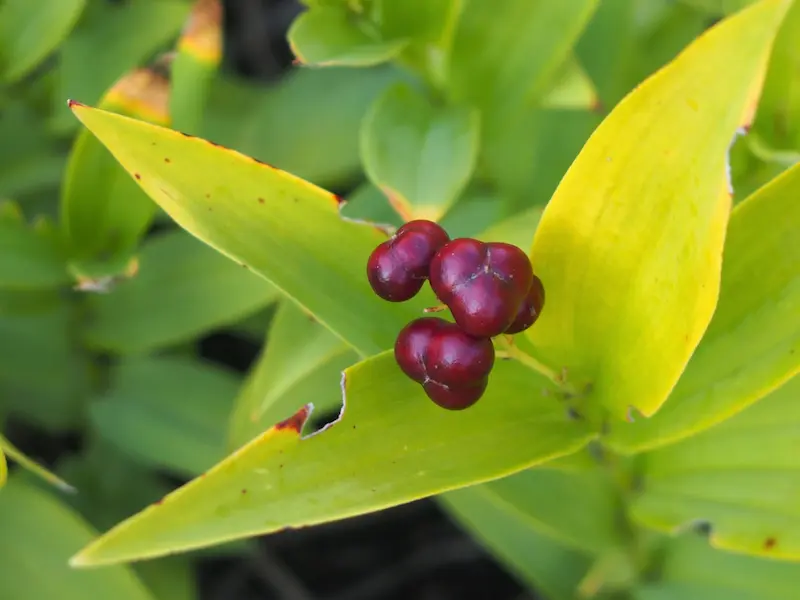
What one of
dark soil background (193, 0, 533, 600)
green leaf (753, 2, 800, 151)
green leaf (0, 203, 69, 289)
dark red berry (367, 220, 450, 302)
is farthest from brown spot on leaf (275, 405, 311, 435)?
dark soil background (193, 0, 533, 600)

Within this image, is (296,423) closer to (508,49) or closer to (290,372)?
(290,372)

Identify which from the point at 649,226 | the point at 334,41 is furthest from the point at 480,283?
the point at 334,41

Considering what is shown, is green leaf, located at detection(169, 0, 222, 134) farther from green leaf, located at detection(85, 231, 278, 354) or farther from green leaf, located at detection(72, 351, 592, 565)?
green leaf, located at detection(72, 351, 592, 565)

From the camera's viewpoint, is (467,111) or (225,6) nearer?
(467,111)

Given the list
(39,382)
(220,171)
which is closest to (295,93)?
(39,382)

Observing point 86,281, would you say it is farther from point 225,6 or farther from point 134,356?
point 225,6

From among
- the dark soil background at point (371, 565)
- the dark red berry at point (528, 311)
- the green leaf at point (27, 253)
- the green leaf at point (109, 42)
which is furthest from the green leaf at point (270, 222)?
the dark soil background at point (371, 565)

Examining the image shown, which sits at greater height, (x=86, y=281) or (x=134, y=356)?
(x=86, y=281)
